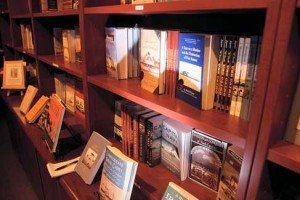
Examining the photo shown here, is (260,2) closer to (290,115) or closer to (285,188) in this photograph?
(290,115)

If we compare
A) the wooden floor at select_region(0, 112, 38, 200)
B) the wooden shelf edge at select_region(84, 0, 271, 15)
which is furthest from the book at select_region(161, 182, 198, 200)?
the wooden floor at select_region(0, 112, 38, 200)

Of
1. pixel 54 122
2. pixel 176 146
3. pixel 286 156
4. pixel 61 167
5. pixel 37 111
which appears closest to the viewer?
pixel 286 156

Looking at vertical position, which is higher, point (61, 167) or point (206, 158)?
point (206, 158)

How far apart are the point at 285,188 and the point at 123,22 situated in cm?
108

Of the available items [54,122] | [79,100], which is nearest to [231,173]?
[54,122]

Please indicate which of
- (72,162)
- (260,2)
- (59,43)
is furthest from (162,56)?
(59,43)

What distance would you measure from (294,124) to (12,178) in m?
2.74

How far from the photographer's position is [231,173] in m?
0.77

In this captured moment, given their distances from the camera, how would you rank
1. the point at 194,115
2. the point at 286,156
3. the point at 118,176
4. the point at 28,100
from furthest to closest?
the point at 28,100
the point at 118,176
the point at 194,115
the point at 286,156

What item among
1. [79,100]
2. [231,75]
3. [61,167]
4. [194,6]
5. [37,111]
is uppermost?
[194,6]

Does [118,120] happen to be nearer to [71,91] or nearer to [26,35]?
[71,91]

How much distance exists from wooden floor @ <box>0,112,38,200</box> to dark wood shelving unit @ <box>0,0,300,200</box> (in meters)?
0.79

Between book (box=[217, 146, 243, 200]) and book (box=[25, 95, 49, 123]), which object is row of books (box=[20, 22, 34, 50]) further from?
book (box=[217, 146, 243, 200])

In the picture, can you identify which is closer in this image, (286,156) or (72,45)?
(286,156)
